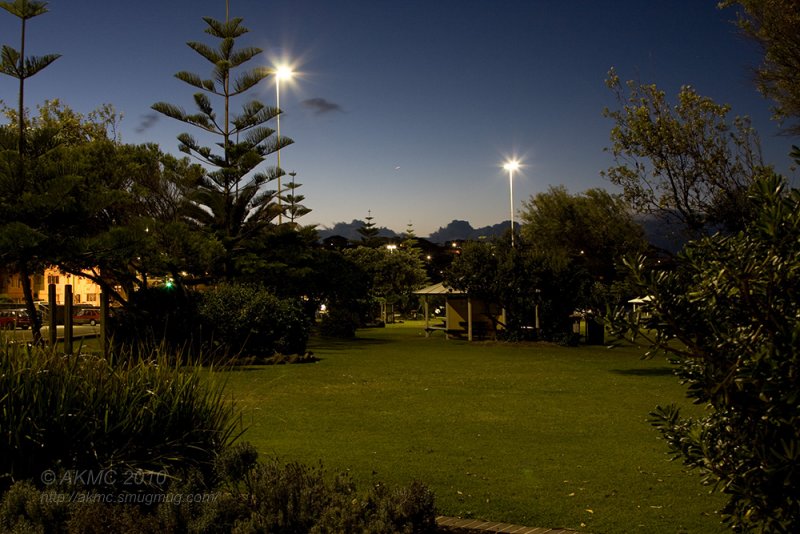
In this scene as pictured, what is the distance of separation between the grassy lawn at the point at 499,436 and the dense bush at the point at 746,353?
81.1 inches

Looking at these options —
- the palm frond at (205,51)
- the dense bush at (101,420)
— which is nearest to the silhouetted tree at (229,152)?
the palm frond at (205,51)

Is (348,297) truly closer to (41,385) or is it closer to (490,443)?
(490,443)

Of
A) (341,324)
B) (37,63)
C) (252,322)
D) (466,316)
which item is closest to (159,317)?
(252,322)

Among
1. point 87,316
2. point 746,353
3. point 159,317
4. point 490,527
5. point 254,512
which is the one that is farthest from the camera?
point 87,316

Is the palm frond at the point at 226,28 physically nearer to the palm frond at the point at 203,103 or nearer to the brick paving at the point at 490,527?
the palm frond at the point at 203,103

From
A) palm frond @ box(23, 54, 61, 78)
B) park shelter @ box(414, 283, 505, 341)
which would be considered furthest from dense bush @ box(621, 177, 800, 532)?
park shelter @ box(414, 283, 505, 341)

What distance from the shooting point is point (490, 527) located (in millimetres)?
4918

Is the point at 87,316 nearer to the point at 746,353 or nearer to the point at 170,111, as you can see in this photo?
the point at 170,111

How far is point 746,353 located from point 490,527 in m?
2.40

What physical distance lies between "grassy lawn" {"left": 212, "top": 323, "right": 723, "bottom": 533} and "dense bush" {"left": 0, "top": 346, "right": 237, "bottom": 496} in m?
0.41

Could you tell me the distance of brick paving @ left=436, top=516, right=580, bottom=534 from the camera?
4.83 meters

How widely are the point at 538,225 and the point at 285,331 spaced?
65.7 feet

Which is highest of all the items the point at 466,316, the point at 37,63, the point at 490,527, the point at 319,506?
the point at 37,63

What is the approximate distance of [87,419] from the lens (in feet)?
16.7
